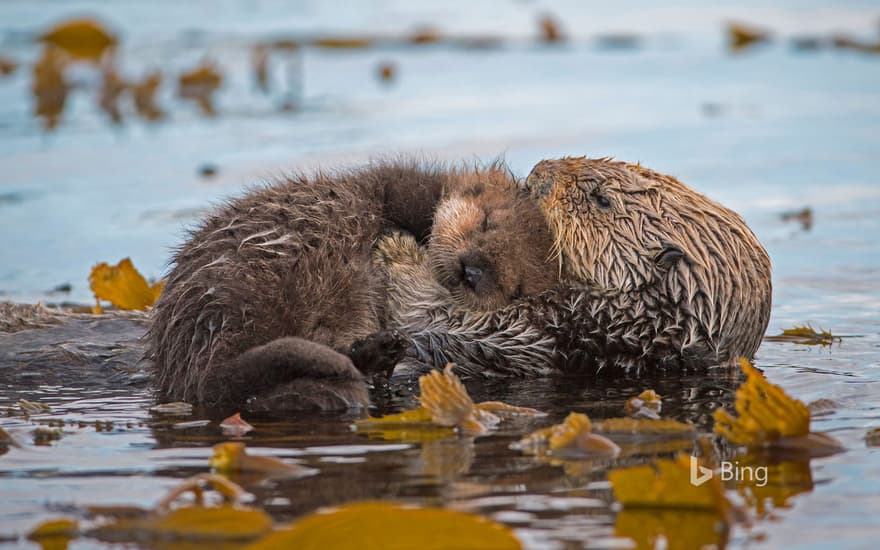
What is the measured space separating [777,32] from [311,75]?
6.30 metres

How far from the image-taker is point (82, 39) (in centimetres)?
1691

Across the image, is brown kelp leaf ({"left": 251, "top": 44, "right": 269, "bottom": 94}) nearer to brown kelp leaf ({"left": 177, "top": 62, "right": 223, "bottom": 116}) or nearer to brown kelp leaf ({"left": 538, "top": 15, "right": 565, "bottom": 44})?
brown kelp leaf ({"left": 177, "top": 62, "right": 223, "bottom": 116})

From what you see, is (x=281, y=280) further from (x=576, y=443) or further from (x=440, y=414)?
(x=576, y=443)

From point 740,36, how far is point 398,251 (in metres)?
11.1

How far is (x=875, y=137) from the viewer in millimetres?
10461

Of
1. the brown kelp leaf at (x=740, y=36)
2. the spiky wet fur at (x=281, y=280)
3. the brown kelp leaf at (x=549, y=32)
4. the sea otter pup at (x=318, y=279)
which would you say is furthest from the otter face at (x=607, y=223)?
the brown kelp leaf at (x=549, y=32)

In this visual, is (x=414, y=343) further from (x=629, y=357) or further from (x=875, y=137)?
(x=875, y=137)

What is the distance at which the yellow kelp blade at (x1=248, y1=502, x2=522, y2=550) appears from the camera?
3119 mm

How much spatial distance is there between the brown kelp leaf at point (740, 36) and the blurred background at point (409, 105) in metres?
0.04

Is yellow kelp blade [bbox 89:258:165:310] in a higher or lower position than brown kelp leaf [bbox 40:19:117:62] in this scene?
lower

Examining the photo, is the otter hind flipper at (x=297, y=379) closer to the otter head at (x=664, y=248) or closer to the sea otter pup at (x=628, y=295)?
the sea otter pup at (x=628, y=295)

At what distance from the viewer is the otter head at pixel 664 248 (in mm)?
4926

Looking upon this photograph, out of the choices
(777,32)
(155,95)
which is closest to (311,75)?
(155,95)

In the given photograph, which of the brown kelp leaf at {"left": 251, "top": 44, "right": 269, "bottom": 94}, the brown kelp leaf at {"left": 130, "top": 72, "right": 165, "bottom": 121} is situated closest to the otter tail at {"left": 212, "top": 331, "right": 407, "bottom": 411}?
the brown kelp leaf at {"left": 130, "top": 72, "right": 165, "bottom": 121}
